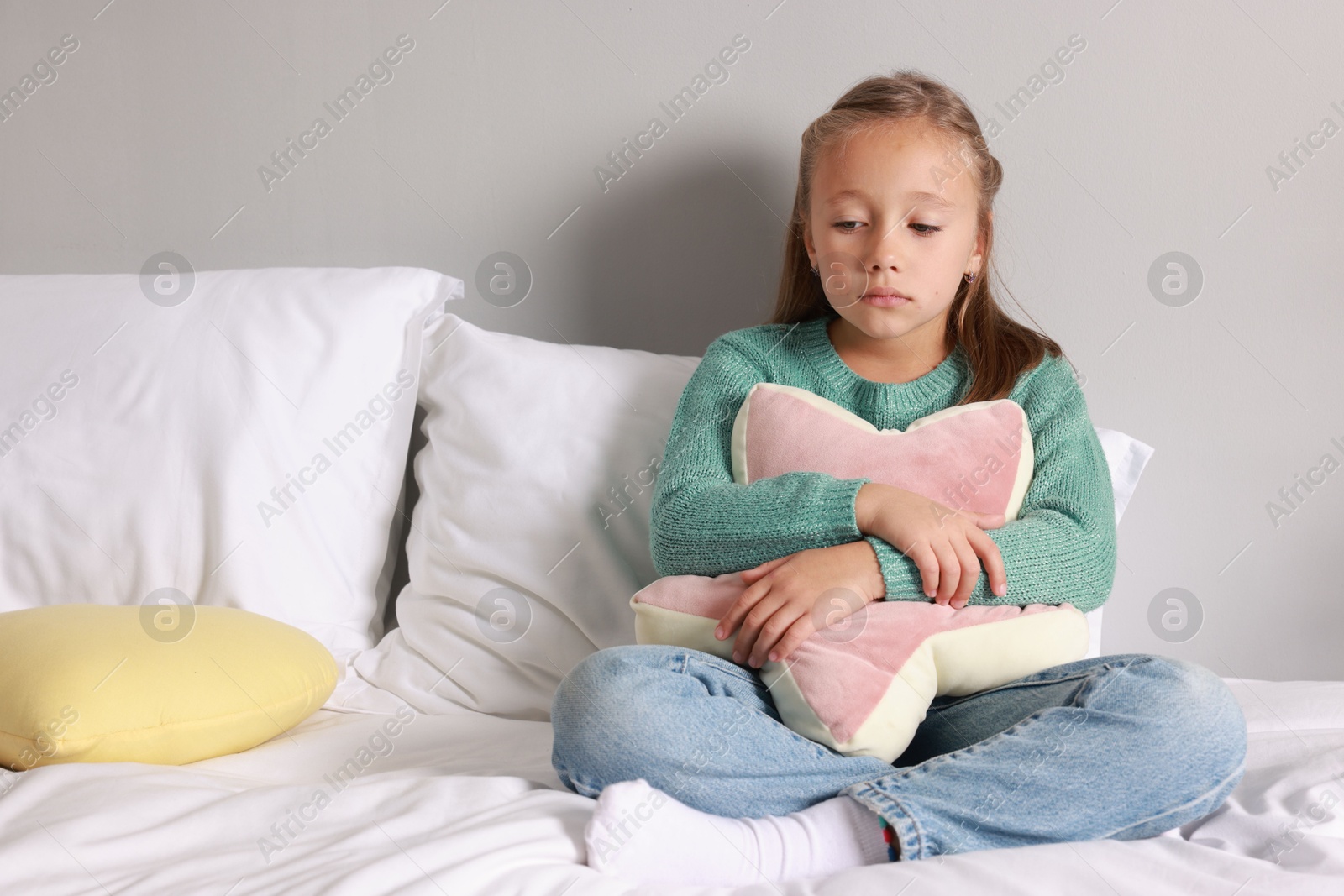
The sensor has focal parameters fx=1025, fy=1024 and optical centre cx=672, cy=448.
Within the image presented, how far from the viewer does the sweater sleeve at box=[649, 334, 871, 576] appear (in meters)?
0.93

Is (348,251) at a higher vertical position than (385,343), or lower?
higher

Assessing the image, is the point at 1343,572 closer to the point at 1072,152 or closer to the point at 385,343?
the point at 1072,152

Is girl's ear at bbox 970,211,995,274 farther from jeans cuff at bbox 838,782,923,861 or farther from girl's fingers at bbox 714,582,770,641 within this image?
jeans cuff at bbox 838,782,923,861

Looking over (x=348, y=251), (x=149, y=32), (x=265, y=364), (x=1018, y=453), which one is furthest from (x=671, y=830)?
(x=149, y=32)

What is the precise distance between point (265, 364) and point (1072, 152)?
100 centimetres

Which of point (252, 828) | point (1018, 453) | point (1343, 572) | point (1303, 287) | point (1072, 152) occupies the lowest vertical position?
point (252, 828)

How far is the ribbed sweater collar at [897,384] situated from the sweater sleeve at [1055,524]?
0.07 metres

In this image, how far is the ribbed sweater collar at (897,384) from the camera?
1091 millimetres

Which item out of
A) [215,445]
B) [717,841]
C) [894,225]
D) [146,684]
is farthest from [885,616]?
[215,445]

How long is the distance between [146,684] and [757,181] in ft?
2.98

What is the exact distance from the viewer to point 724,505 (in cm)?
97

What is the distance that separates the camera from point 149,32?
1.53 metres

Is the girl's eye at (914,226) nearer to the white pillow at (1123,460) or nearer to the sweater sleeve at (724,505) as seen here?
the sweater sleeve at (724,505)

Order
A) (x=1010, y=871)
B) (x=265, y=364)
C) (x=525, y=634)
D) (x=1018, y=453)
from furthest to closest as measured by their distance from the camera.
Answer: (x=265, y=364), (x=525, y=634), (x=1018, y=453), (x=1010, y=871)
